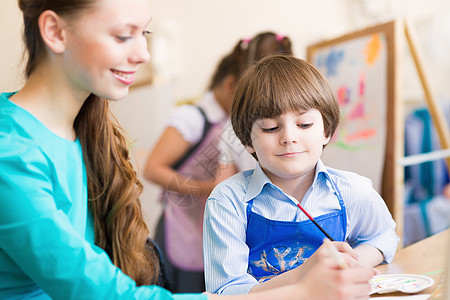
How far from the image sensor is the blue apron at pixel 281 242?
52 centimetres

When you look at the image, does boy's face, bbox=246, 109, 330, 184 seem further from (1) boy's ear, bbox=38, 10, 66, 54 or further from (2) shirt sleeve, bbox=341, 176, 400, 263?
(1) boy's ear, bbox=38, 10, 66, 54

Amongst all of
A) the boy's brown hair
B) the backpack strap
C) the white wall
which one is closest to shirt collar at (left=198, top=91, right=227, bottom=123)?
the backpack strap

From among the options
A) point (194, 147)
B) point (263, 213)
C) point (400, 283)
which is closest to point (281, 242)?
point (263, 213)

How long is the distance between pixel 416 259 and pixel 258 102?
277 mm

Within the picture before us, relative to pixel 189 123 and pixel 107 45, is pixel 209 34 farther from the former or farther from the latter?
pixel 107 45

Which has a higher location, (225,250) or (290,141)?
(290,141)

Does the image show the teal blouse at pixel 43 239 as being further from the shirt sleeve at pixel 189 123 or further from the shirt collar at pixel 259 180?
the shirt sleeve at pixel 189 123

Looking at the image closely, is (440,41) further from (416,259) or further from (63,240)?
(63,240)

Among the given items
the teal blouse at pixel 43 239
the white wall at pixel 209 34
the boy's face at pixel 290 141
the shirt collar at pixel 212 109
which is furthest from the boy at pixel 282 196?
the white wall at pixel 209 34

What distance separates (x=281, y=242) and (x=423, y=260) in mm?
193

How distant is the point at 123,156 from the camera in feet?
1.96

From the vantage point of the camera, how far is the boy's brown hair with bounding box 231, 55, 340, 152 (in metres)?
0.51

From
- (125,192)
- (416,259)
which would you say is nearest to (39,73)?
(125,192)

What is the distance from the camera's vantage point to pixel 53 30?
0.44 m
